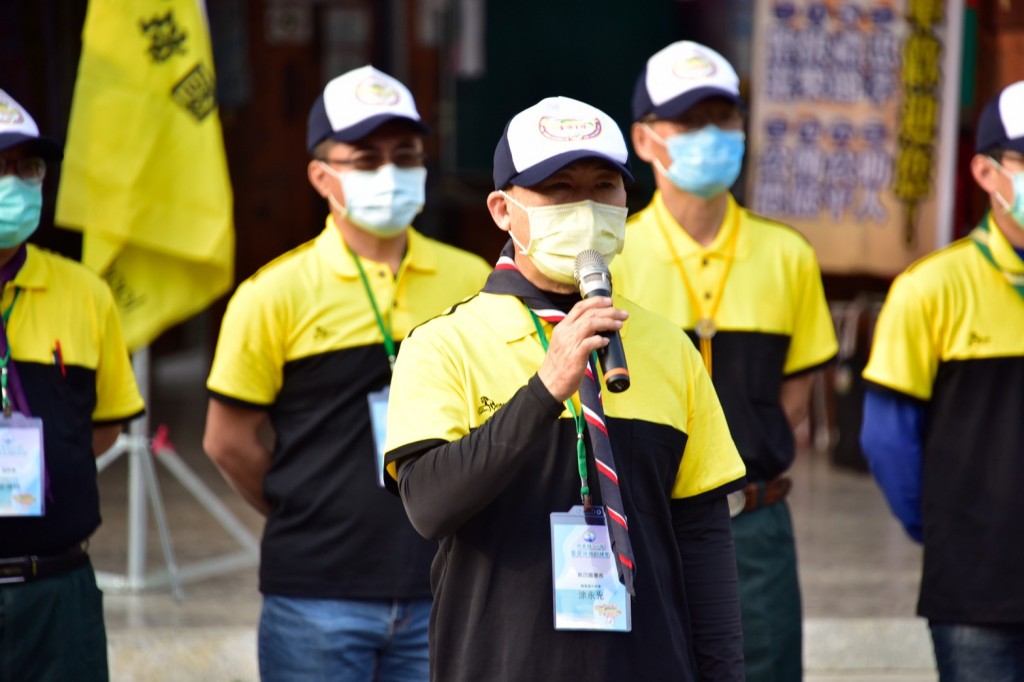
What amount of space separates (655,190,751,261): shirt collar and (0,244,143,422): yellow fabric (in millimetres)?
1548

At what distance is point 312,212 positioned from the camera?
12664 mm

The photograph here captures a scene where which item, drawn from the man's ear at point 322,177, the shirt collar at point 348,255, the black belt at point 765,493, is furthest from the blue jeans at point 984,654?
the man's ear at point 322,177

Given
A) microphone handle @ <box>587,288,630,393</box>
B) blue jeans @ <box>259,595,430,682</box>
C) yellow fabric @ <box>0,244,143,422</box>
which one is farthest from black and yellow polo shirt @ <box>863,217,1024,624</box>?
yellow fabric @ <box>0,244,143,422</box>

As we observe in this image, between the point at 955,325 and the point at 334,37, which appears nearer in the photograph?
the point at 955,325

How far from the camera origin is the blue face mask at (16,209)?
402 centimetres

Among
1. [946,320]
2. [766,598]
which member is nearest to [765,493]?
[766,598]

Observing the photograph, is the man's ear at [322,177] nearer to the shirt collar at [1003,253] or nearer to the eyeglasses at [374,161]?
the eyeglasses at [374,161]

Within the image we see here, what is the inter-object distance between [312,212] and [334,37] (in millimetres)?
1373

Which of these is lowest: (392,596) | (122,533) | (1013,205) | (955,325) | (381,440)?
(122,533)

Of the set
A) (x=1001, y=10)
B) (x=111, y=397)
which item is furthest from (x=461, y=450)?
(x=1001, y=10)

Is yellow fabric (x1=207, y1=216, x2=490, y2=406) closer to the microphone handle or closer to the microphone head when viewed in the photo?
the microphone head

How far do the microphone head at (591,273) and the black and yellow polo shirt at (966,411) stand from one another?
1640 millimetres

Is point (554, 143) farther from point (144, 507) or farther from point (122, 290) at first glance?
point (144, 507)

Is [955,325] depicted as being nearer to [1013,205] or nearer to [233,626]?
[1013,205]
